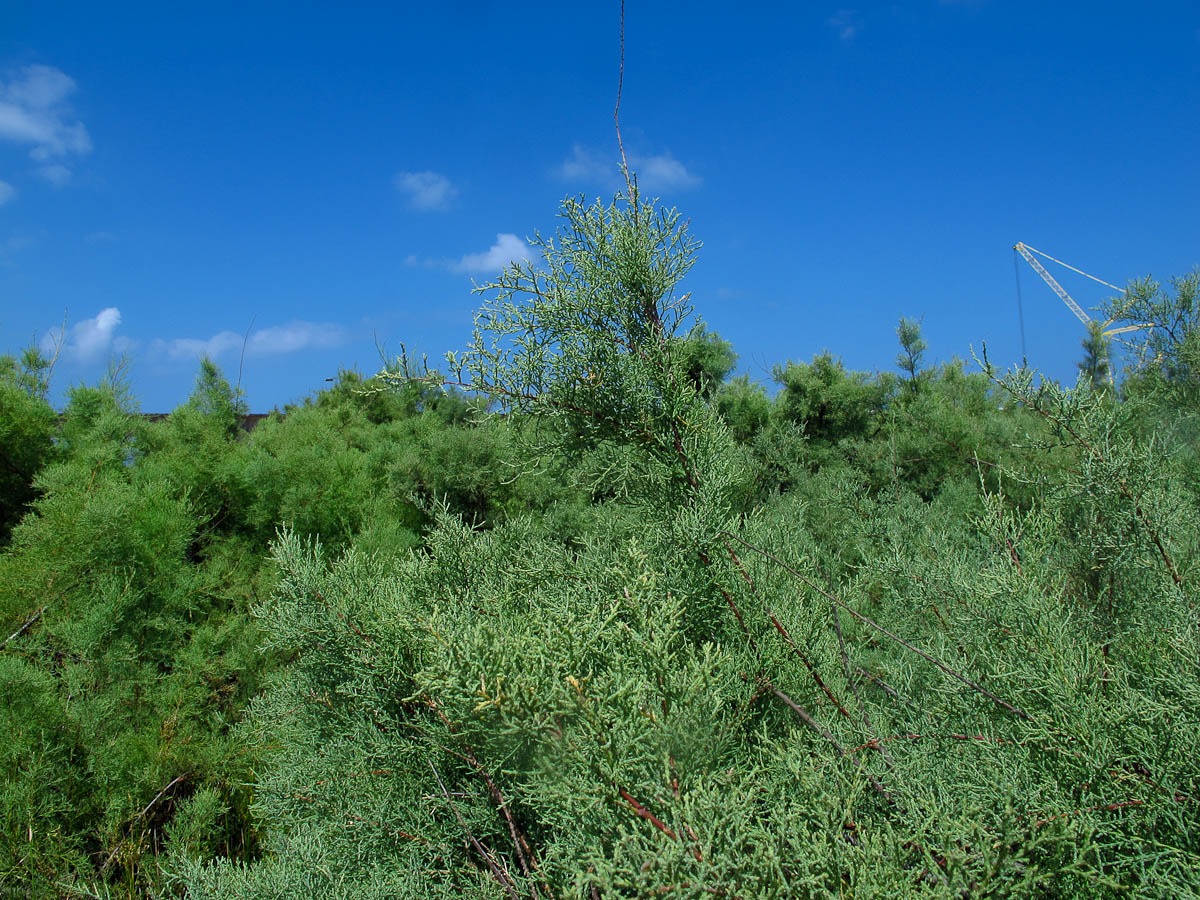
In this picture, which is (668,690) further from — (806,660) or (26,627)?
(26,627)

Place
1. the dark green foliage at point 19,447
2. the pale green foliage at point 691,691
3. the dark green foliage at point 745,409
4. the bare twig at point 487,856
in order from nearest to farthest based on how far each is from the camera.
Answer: the pale green foliage at point 691,691 < the bare twig at point 487,856 < the dark green foliage at point 19,447 < the dark green foliage at point 745,409

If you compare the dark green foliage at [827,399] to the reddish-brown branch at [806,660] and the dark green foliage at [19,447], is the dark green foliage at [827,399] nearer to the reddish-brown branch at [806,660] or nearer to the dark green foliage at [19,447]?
the reddish-brown branch at [806,660]

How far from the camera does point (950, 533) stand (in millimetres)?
3723

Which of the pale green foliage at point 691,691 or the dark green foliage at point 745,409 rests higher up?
the dark green foliage at point 745,409

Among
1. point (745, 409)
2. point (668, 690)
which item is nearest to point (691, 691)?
point (668, 690)

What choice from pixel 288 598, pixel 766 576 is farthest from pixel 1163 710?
pixel 288 598

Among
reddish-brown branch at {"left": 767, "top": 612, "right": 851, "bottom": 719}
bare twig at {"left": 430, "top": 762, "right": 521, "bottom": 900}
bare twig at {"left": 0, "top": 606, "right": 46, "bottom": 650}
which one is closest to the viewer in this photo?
bare twig at {"left": 430, "top": 762, "right": 521, "bottom": 900}

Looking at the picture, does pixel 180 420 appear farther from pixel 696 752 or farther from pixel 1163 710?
pixel 1163 710

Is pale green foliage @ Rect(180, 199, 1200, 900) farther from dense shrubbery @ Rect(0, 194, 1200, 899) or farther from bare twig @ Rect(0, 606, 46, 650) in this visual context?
bare twig @ Rect(0, 606, 46, 650)

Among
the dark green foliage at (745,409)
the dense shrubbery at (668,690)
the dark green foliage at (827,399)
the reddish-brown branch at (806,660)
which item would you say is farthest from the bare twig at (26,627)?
the dark green foliage at (827,399)

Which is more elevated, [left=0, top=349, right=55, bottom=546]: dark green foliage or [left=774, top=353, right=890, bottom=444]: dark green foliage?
[left=774, top=353, right=890, bottom=444]: dark green foliage

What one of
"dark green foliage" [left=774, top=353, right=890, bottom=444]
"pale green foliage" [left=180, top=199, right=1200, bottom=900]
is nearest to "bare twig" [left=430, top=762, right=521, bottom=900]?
"pale green foliage" [left=180, top=199, right=1200, bottom=900]

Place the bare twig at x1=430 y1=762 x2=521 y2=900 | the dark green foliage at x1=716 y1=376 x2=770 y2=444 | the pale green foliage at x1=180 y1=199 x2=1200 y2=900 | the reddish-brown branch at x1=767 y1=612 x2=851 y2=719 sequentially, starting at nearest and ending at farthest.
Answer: the pale green foliage at x1=180 y1=199 x2=1200 y2=900
the bare twig at x1=430 y1=762 x2=521 y2=900
the reddish-brown branch at x1=767 y1=612 x2=851 y2=719
the dark green foliage at x1=716 y1=376 x2=770 y2=444

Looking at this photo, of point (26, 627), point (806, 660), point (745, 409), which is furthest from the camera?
point (745, 409)
